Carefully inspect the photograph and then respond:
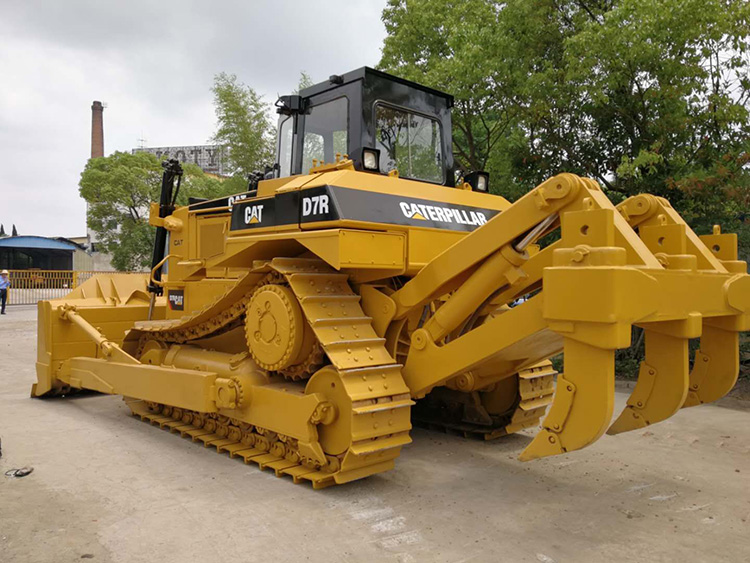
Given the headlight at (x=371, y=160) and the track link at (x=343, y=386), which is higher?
the headlight at (x=371, y=160)

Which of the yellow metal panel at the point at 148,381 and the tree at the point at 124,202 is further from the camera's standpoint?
the tree at the point at 124,202

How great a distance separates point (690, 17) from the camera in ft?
27.2

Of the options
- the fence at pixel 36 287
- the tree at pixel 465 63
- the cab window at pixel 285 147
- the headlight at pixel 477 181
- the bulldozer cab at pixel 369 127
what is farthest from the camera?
the fence at pixel 36 287

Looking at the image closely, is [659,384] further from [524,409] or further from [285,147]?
[285,147]

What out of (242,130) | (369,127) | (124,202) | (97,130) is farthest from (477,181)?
(97,130)

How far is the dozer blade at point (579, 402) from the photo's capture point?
3.35 meters

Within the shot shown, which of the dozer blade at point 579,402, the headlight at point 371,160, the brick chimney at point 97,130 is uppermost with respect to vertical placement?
the brick chimney at point 97,130

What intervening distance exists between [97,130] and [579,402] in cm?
5676

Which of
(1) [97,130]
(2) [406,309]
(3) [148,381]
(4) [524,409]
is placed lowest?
(4) [524,409]

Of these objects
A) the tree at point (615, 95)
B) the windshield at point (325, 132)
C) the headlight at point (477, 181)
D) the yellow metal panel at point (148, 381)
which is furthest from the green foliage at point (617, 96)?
the yellow metal panel at point (148, 381)

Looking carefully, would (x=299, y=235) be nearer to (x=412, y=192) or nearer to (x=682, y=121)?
(x=412, y=192)

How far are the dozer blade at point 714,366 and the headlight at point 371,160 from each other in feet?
9.04

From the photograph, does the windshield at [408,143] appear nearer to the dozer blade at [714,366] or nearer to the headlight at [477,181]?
the headlight at [477,181]

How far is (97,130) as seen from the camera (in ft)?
173
